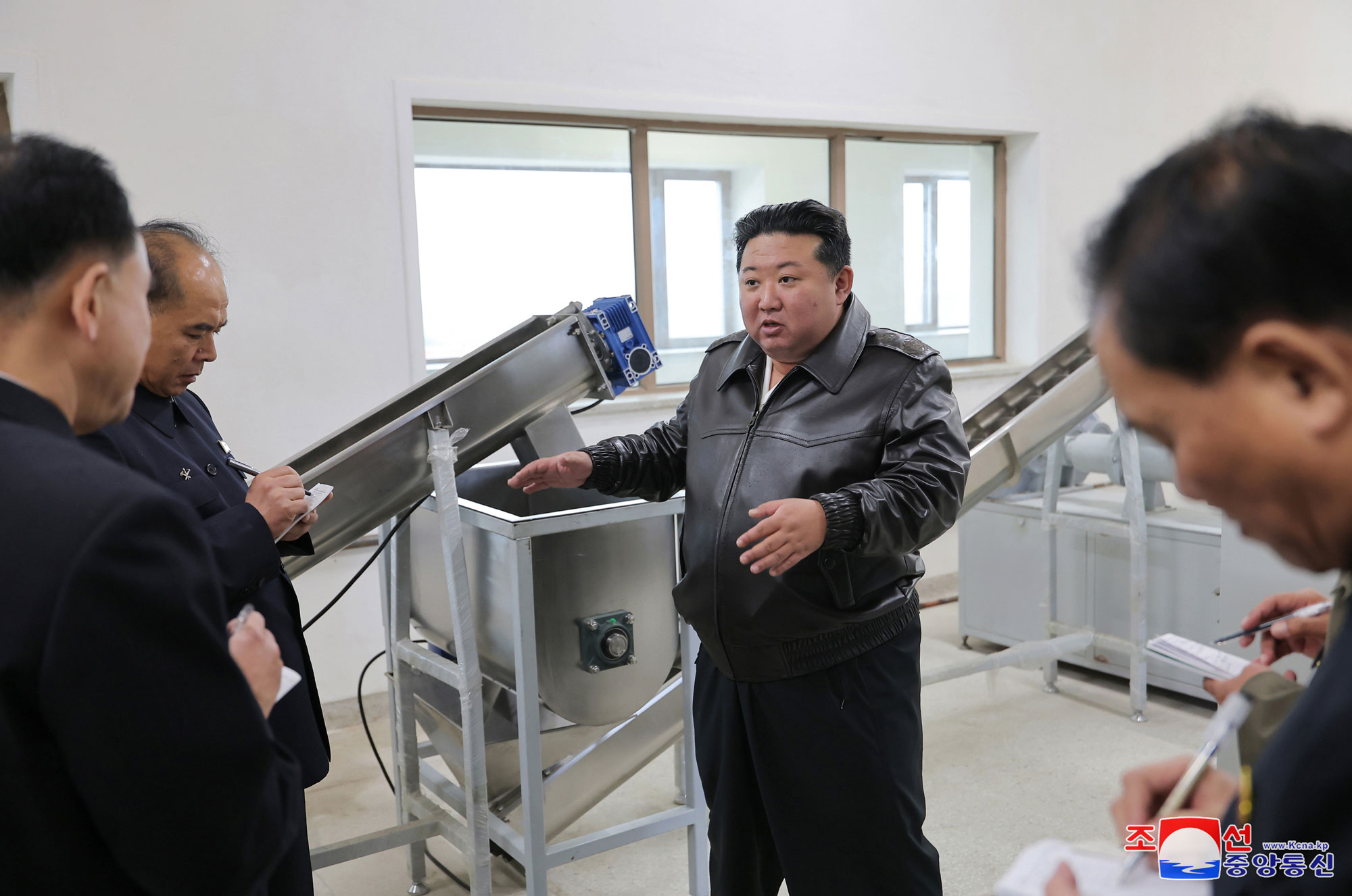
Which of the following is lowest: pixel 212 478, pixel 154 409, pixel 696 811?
pixel 696 811

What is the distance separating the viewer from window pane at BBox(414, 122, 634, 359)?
3594 millimetres

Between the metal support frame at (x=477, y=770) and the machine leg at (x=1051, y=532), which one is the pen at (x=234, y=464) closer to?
the metal support frame at (x=477, y=770)

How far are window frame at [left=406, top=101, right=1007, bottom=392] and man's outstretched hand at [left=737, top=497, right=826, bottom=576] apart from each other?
2.35 meters

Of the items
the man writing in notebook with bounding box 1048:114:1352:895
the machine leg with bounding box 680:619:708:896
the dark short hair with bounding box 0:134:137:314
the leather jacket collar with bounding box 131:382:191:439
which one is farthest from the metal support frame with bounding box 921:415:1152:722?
the dark short hair with bounding box 0:134:137:314

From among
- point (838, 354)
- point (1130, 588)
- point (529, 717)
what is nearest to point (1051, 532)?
point (1130, 588)

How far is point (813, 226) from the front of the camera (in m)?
1.71

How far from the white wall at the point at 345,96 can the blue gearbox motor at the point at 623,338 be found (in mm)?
1029

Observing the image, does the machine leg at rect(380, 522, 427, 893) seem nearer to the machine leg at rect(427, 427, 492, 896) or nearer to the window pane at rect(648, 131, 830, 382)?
the machine leg at rect(427, 427, 492, 896)

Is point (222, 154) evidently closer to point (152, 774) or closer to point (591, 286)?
point (591, 286)

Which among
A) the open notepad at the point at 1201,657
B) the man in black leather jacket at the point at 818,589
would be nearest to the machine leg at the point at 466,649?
the man in black leather jacket at the point at 818,589

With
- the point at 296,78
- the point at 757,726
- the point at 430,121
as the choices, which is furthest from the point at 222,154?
the point at 757,726

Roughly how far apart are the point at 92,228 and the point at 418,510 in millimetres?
1613

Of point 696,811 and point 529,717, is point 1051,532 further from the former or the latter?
point 529,717

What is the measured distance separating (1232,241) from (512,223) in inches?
136
